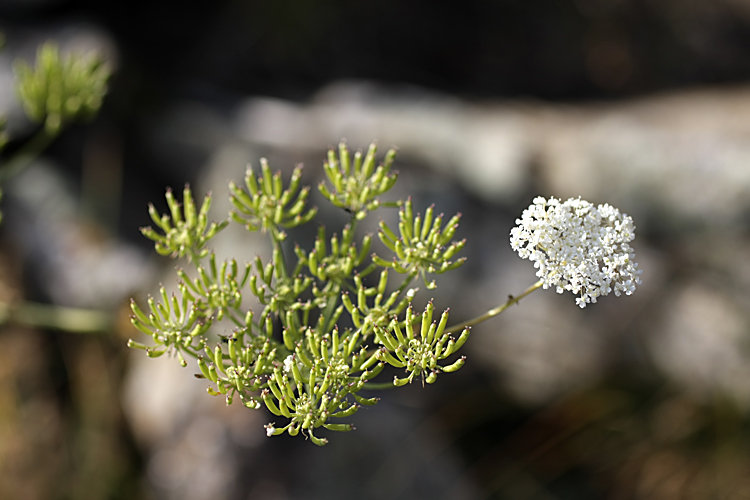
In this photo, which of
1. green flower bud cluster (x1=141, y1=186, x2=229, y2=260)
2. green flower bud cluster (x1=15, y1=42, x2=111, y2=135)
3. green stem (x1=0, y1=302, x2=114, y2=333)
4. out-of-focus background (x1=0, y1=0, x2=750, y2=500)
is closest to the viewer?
green flower bud cluster (x1=141, y1=186, x2=229, y2=260)

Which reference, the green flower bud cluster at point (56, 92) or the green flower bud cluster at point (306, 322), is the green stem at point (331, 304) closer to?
the green flower bud cluster at point (306, 322)

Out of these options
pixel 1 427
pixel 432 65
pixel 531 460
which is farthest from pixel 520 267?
pixel 1 427

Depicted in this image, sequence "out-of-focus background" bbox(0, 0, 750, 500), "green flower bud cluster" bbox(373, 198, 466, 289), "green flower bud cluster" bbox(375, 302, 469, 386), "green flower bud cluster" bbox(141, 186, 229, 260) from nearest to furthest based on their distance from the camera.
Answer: "green flower bud cluster" bbox(375, 302, 469, 386) → "green flower bud cluster" bbox(373, 198, 466, 289) → "green flower bud cluster" bbox(141, 186, 229, 260) → "out-of-focus background" bbox(0, 0, 750, 500)

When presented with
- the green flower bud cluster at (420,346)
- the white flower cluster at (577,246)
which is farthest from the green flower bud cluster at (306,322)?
the white flower cluster at (577,246)

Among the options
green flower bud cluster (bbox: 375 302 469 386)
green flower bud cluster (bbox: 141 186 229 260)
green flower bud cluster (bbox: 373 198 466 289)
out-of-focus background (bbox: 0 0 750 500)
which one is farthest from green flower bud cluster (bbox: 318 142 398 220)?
out-of-focus background (bbox: 0 0 750 500)

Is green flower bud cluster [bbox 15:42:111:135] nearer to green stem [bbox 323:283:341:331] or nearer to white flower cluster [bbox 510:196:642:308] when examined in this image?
green stem [bbox 323:283:341:331]

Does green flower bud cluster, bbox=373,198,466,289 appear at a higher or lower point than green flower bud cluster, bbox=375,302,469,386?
higher
